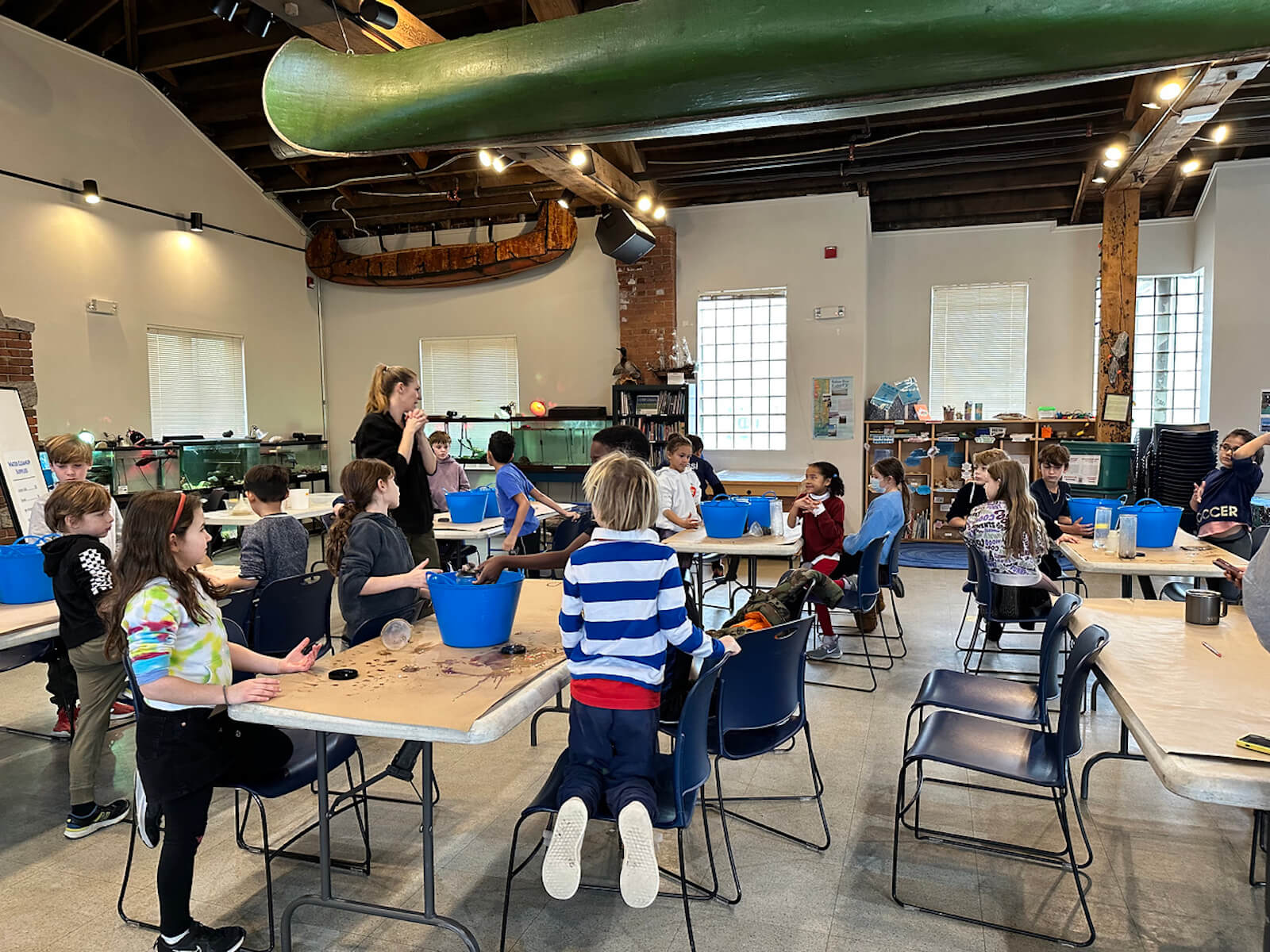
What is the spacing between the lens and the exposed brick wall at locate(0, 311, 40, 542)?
6598mm

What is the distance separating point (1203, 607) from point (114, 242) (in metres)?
9.23

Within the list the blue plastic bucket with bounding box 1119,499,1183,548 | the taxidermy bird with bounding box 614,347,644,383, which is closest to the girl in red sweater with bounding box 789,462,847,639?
the blue plastic bucket with bounding box 1119,499,1183,548

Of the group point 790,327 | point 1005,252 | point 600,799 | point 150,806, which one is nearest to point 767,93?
point 600,799

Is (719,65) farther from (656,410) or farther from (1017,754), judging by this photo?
(656,410)

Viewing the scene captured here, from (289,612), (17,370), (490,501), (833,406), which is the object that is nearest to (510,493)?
(490,501)

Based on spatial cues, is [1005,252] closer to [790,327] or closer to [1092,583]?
[790,327]

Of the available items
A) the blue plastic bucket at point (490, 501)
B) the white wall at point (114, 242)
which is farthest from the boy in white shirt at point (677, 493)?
the white wall at point (114, 242)

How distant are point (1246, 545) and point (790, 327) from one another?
4909mm

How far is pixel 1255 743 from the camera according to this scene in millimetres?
1730

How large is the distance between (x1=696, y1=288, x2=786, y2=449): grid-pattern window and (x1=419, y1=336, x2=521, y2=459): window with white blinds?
92.6 inches

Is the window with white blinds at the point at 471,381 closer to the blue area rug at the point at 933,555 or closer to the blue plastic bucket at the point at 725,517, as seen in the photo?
the blue area rug at the point at 933,555

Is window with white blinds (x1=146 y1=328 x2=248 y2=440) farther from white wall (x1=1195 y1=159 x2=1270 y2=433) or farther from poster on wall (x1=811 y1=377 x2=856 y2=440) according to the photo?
white wall (x1=1195 y1=159 x2=1270 y2=433)

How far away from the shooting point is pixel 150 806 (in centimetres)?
220

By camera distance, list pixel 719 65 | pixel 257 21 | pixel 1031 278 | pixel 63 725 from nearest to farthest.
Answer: pixel 719 65 → pixel 63 725 → pixel 257 21 → pixel 1031 278
